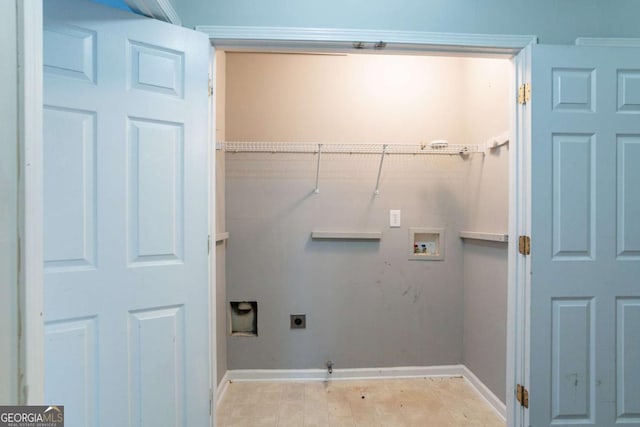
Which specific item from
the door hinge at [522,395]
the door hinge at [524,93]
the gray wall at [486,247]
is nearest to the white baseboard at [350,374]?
the gray wall at [486,247]

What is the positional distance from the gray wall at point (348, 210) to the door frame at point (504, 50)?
2.37 ft

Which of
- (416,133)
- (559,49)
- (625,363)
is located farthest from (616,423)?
(416,133)

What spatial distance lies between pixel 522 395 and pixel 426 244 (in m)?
1.09

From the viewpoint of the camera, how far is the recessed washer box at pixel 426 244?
232 cm

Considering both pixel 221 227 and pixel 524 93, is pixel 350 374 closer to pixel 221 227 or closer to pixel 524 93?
pixel 221 227

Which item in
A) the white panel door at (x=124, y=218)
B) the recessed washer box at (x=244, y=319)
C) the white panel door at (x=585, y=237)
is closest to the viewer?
the white panel door at (x=124, y=218)

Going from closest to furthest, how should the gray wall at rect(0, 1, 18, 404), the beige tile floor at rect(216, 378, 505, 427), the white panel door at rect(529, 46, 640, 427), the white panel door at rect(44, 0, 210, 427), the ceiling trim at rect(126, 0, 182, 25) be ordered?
1. the gray wall at rect(0, 1, 18, 404)
2. the white panel door at rect(44, 0, 210, 427)
3. the ceiling trim at rect(126, 0, 182, 25)
4. the white panel door at rect(529, 46, 640, 427)
5. the beige tile floor at rect(216, 378, 505, 427)

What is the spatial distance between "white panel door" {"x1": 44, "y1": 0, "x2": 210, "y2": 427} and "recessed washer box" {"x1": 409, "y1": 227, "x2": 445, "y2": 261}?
5.06 feet

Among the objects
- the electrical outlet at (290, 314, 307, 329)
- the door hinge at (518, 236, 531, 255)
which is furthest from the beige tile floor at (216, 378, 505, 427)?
the door hinge at (518, 236, 531, 255)

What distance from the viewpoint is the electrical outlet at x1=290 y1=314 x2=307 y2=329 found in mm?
2285

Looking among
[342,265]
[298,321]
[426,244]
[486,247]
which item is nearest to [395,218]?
[426,244]

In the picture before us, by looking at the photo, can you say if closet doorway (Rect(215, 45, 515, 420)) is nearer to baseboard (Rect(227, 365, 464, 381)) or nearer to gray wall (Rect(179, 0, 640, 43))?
baseboard (Rect(227, 365, 464, 381))

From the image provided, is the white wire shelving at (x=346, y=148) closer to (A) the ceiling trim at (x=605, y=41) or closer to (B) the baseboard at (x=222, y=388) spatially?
(A) the ceiling trim at (x=605, y=41)

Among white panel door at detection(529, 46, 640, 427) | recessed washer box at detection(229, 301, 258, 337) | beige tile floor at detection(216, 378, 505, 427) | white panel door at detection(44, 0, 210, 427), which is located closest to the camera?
white panel door at detection(44, 0, 210, 427)
